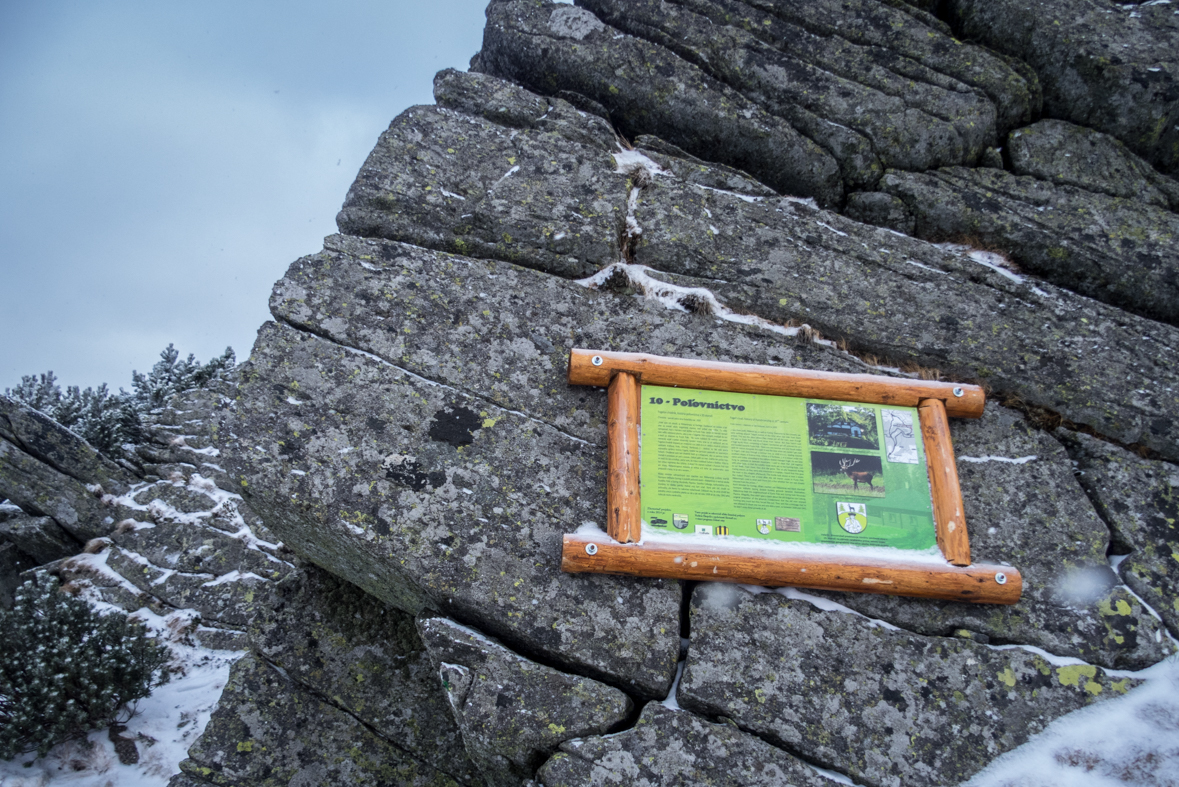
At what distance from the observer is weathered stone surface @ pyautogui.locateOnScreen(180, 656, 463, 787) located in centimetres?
504

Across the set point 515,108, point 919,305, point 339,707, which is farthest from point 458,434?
point 919,305

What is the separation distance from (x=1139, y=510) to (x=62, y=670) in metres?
11.0

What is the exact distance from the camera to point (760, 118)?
709 centimetres

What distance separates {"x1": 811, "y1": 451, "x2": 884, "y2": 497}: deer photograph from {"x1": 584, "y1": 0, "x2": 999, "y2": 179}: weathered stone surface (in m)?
3.76

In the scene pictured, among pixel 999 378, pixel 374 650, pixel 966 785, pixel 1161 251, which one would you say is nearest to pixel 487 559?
pixel 374 650

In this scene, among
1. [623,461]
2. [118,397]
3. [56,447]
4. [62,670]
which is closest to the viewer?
[623,461]

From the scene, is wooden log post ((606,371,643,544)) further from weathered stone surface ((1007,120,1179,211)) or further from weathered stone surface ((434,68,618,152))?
weathered stone surface ((1007,120,1179,211))

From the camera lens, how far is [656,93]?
7.15m

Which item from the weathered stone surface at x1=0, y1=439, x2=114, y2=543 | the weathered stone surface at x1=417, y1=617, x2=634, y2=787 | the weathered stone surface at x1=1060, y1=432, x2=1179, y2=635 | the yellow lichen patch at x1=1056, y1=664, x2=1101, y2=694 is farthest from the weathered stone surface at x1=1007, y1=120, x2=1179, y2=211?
the weathered stone surface at x1=0, y1=439, x2=114, y2=543

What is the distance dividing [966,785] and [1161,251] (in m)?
5.96

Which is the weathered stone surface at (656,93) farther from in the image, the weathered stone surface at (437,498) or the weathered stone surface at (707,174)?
the weathered stone surface at (437,498)

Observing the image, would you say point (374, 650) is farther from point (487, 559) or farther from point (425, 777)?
point (487, 559)

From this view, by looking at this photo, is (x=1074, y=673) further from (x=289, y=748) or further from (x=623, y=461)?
(x=289, y=748)

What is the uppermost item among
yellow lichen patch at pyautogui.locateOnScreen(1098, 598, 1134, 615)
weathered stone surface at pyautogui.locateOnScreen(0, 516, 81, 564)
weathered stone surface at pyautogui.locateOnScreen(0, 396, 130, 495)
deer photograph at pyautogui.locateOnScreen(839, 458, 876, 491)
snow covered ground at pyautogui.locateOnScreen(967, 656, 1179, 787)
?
weathered stone surface at pyautogui.locateOnScreen(0, 396, 130, 495)
